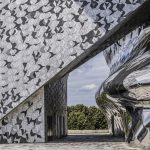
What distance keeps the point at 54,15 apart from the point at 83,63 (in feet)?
15.7

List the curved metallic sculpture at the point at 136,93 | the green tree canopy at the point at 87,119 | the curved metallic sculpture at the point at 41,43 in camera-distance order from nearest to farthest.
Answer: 1. the curved metallic sculpture at the point at 136,93
2. the curved metallic sculpture at the point at 41,43
3. the green tree canopy at the point at 87,119

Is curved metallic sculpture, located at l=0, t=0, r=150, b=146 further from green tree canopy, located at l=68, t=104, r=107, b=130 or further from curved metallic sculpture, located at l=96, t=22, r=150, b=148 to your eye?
green tree canopy, located at l=68, t=104, r=107, b=130

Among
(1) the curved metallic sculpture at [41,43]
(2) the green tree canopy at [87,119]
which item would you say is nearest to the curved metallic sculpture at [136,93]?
(1) the curved metallic sculpture at [41,43]

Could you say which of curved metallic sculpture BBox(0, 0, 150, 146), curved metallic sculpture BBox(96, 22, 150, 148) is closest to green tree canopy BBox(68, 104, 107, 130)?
curved metallic sculpture BBox(0, 0, 150, 146)

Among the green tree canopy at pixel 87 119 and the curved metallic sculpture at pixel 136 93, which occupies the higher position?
the green tree canopy at pixel 87 119

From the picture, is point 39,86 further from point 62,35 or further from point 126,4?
point 126,4

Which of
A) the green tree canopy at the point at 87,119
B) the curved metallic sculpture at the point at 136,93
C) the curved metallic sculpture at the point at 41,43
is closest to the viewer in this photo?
the curved metallic sculpture at the point at 136,93

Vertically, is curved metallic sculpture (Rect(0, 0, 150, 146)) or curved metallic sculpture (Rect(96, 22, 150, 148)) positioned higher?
curved metallic sculpture (Rect(0, 0, 150, 146))

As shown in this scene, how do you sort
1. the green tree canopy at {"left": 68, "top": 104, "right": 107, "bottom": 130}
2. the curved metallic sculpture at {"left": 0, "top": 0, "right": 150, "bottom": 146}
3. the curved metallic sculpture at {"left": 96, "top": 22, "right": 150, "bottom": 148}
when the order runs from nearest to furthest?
the curved metallic sculpture at {"left": 96, "top": 22, "right": 150, "bottom": 148} < the curved metallic sculpture at {"left": 0, "top": 0, "right": 150, "bottom": 146} < the green tree canopy at {"left": 68, "top": 104, "right": 107, "bottom": 130}

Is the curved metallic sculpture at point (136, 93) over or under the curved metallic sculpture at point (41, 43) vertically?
under

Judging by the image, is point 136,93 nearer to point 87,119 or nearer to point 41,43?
point 41,43

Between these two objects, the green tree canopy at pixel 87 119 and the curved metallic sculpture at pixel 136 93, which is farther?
the green tree canopy at pixel 87 119

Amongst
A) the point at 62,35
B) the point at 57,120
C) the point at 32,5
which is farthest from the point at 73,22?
the point at 57,120

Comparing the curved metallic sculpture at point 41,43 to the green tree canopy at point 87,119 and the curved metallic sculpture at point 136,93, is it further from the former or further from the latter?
the green tree canopy at point 87,119
